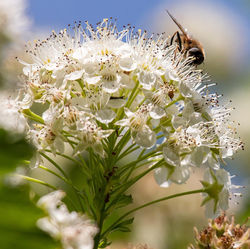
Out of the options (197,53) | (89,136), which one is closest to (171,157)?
(89,136)

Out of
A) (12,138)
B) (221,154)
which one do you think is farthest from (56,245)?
(221,154)

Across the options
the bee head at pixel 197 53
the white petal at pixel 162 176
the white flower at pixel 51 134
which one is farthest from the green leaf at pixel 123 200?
the bee head at pixel 197 53

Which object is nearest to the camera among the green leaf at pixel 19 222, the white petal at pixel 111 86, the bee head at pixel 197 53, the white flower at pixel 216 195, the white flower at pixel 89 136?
the green leaf at pixel 19 222

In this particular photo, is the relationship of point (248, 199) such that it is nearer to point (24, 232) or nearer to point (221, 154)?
point (221, 154)

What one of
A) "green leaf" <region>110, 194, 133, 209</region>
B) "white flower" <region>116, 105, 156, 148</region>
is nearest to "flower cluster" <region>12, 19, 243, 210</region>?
"white flower" <region>116, 105, 156, 148</region>

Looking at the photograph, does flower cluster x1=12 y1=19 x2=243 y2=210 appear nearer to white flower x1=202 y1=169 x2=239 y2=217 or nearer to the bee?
white flower x1=202 y1=169 x2=239 y2=217

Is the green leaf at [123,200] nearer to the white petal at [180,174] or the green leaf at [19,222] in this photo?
the white petal at [180,174]
